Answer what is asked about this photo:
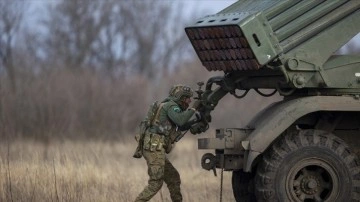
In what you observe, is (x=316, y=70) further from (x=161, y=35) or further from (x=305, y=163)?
(x=161, y=35)

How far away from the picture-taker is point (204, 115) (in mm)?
12977

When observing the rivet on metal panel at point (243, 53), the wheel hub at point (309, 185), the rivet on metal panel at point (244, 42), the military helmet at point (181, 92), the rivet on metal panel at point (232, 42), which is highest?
the rivet on metal panel at point (232, 42)

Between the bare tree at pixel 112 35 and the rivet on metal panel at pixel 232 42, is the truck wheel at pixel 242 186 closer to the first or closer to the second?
the rivet on metal panel at pixel 232 42

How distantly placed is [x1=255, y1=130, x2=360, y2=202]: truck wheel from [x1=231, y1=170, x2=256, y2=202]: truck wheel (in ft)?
3.69

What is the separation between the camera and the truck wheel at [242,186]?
12992 mm

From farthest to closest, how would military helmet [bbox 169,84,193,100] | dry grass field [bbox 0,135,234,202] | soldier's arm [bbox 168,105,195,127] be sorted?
dry grass field [bbox 0,135,234,202] → military helmet [bbox 169,84,193,100] → soldier's arm [bbox 168,105,195,127]

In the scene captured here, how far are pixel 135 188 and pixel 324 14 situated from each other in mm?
4944

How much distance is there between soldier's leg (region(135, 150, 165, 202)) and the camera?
12422 millimetres

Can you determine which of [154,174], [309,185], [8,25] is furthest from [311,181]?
[8,25]

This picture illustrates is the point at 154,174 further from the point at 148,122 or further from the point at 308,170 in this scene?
the point at 308,170

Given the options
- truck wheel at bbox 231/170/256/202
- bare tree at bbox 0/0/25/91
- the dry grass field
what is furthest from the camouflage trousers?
bare tree at bbox 0/0/25/91

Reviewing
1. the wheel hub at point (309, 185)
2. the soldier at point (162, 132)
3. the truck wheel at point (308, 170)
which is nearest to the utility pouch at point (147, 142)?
the soldier at point (162, 132)

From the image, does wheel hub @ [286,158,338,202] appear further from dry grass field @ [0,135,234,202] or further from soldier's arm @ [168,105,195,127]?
dry grass field @ [0,135,234,202]

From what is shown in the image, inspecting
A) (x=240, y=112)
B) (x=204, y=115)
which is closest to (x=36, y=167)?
(x=204, y=115)
